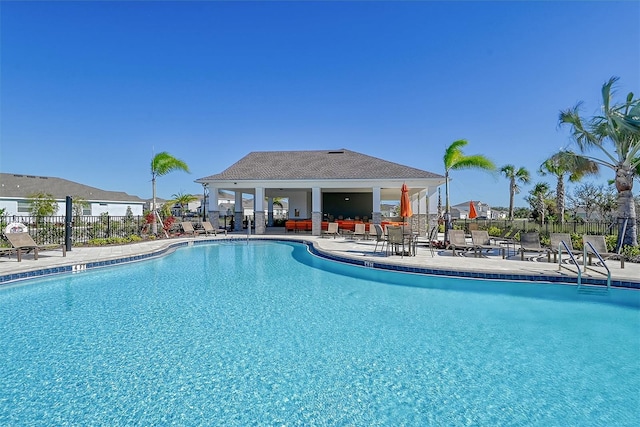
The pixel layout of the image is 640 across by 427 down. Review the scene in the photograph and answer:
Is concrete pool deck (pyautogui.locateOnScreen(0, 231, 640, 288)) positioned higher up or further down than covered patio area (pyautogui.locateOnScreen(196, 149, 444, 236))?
further down

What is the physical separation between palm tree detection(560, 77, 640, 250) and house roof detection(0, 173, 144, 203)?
35655 mm

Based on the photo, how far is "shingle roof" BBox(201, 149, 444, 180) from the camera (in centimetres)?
1870

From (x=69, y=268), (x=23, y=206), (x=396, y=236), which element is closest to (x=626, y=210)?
(x=396, y=236)

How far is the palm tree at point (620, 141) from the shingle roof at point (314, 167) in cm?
725

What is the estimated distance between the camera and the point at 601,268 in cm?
834

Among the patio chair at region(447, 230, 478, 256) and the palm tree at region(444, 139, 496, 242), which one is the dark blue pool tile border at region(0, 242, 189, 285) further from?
the palm tree at region(444, 139, 496, 242)

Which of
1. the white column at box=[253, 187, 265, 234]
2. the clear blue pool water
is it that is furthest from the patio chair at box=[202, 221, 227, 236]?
the clear blue pool water

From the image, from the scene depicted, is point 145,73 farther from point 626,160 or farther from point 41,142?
point 626,160

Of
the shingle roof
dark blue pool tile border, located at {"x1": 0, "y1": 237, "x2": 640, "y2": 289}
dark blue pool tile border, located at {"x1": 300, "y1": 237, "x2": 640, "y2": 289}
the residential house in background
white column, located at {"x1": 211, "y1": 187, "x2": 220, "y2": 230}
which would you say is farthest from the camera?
the residential house in background

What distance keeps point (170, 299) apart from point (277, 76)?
620 inches

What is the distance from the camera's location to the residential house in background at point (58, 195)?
24.2 metres

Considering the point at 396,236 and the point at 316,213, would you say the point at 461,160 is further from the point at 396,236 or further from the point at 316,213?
the point at 316,213

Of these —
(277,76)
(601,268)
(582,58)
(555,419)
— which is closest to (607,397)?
(555,419)

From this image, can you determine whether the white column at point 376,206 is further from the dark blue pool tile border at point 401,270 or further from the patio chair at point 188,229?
the patio chair at point 188,229
